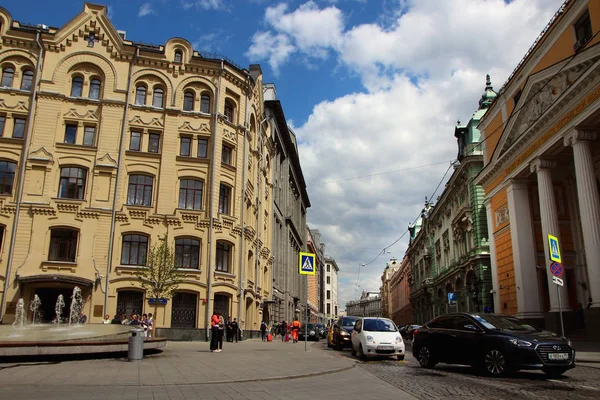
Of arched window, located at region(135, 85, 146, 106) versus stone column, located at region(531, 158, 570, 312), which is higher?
arched window, located at region(135, 85, 146, 106)

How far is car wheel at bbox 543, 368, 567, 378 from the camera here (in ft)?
36.8

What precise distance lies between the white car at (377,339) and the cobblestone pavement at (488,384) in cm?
390

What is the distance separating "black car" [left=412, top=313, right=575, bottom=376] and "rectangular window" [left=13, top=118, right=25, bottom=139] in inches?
1124

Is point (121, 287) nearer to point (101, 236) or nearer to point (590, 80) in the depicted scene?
point (101, 236)

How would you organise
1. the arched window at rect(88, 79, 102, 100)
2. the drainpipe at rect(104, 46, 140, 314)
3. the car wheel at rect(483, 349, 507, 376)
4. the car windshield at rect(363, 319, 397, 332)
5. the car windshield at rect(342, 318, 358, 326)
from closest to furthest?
the car wheel at rect(483, 349, 507, 376), the car windshield at rect(363, 319, 397, 332), the car windshield at rect(342, 318, 358, 326), the drainpipe at rect(104, 46, 140, 314), the arched window at rect(88, 79, 102, 100)

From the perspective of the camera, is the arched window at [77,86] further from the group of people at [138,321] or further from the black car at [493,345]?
the black car at [493,345]

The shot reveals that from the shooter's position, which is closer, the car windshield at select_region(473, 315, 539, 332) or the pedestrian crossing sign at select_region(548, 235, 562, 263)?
the car windshield at select_region(473, 315, 539, 332)

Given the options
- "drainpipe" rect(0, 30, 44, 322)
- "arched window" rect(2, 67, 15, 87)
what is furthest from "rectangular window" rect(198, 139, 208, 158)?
"arched window" rect(2, 67, 15, 87)

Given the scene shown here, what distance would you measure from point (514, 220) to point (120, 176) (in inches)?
974

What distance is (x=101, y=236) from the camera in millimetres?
30938

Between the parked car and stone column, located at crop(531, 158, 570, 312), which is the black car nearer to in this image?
stone column, located at crop(531, 158, 570, 312)

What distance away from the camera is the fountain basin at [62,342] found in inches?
512

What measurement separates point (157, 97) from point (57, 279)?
13.7 metres

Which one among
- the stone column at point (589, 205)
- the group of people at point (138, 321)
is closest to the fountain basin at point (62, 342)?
the group of people at point (138, 321)
